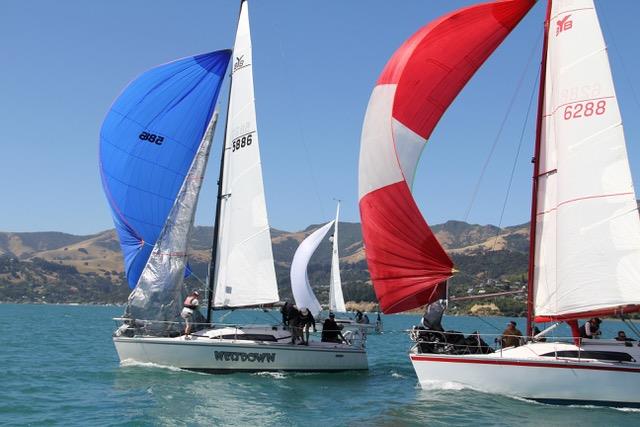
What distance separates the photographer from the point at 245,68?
25.7 metres

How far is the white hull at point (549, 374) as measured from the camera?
55.3 feet

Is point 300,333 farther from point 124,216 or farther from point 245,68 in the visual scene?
point 245,68

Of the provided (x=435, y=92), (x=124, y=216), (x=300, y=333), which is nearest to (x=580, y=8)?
(x=435, y=92)

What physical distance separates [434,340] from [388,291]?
2.25 m

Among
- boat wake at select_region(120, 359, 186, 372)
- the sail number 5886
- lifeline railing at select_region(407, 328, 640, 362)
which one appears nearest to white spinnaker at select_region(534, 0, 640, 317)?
the sail number 5886

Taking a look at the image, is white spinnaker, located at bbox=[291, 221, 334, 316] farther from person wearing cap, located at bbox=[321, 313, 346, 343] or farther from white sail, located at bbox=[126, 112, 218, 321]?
white sail, located at bbox=[126, 112, 218, 321]

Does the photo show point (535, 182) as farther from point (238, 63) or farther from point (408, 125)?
point (238, 63)

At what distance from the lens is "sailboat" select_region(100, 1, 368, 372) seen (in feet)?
74.9

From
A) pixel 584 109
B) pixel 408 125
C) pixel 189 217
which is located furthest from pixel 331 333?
pixel 584 109

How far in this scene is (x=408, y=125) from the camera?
19.2m

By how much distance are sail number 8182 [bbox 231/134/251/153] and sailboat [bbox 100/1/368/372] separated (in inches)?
2.1

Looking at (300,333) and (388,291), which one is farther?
(300,333)

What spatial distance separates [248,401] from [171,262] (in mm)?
8105

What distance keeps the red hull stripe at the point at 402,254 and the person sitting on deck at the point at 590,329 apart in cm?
443
